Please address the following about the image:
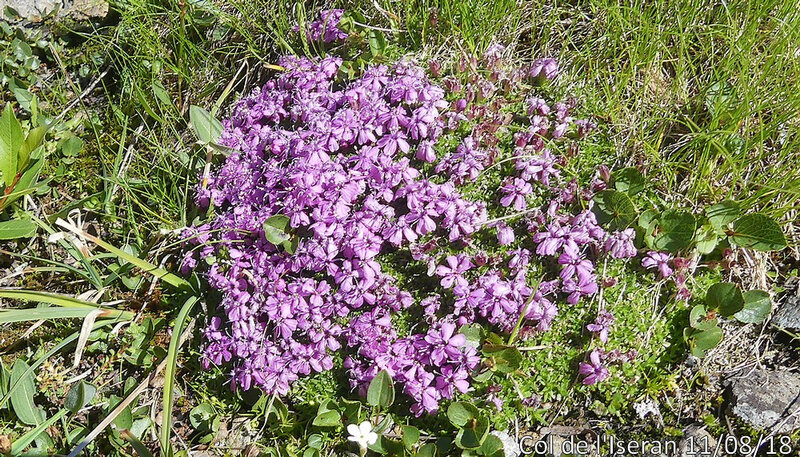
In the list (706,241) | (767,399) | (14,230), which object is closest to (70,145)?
(14,230)

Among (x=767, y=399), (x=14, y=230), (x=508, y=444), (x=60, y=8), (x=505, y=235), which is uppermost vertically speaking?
(x=60, y=8)

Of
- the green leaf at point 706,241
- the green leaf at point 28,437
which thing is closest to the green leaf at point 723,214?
the green leaf at point 706,241

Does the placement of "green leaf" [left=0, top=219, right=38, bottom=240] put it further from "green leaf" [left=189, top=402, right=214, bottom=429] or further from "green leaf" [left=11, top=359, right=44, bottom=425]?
"green leaf" [left=189, top=402, right=214, bottom=429]

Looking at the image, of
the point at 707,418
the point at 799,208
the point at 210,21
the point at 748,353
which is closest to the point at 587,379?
the point at 707,418

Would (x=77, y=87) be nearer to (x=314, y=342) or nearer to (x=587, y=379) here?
(x=314, y=342)

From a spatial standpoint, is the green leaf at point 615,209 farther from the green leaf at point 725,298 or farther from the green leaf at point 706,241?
the green leaf at point 725,298

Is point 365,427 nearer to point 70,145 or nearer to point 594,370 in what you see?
point 594,370
